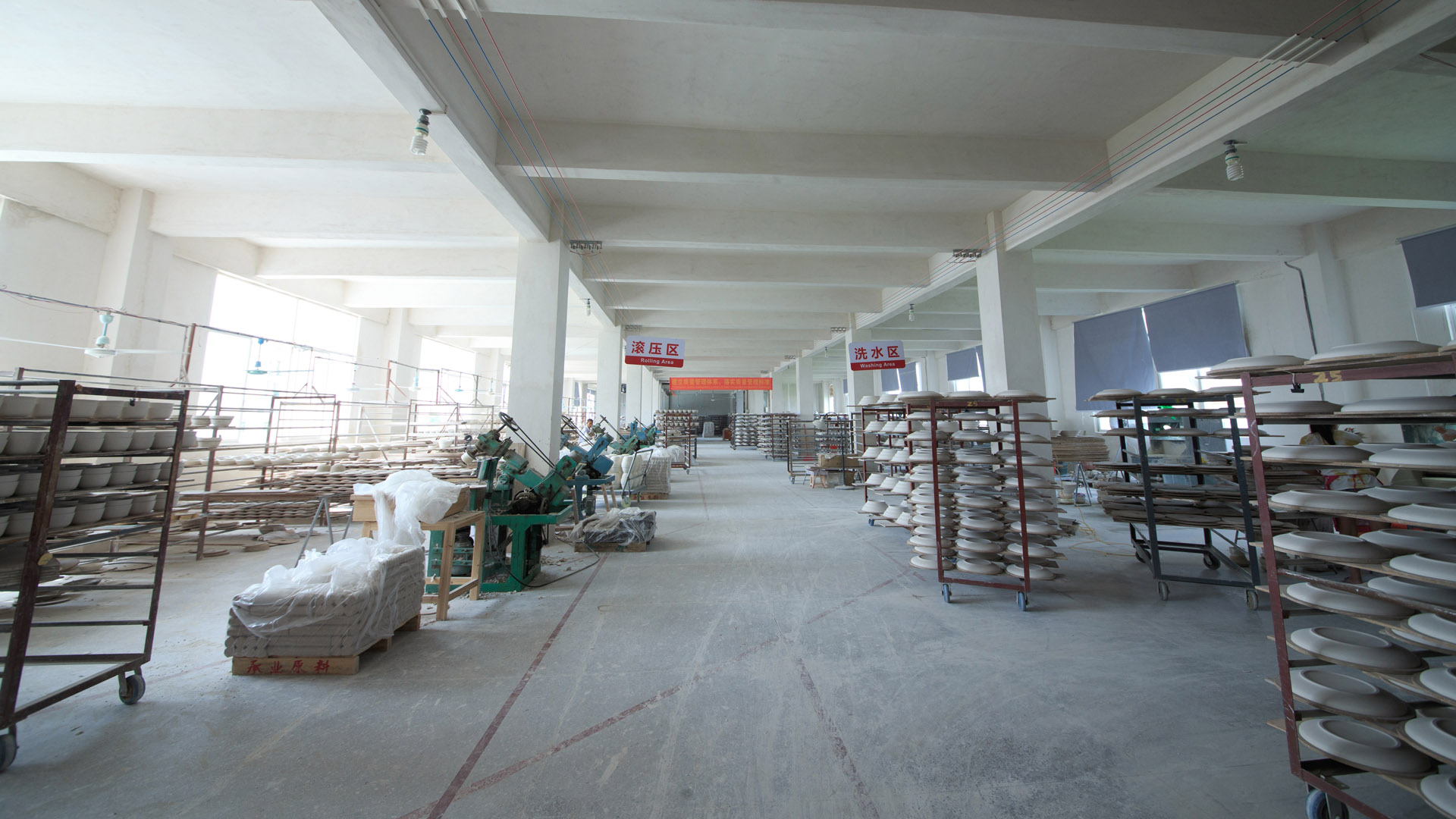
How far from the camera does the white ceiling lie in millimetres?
3812

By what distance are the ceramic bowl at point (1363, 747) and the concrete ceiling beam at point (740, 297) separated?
396 inches

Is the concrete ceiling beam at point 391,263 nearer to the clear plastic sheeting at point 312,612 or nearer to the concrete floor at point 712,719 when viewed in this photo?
the concrete floor at point 712,719

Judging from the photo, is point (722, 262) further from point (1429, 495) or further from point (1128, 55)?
point (1429, 495)

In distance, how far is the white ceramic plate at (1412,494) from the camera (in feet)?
6.07

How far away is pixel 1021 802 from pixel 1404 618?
161 cm

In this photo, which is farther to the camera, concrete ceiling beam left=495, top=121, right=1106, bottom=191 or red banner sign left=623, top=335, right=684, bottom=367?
red banner sign left=623, top=335, right=684, bottom=367

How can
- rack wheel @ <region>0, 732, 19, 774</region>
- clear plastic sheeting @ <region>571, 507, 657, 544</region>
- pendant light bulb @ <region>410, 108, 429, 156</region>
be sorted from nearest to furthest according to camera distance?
rack wheel @ <region>0, 732, 19, 774</region>, pendant light bulb @ <region>410, 108, 429, 156</region>, clear plastic sheeting @ <region>571, 507, 657, 544</region>

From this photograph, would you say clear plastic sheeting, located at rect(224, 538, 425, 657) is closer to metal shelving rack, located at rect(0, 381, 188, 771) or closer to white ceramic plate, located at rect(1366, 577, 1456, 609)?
metal shelving rack, located at rect(0, 381, 188, 771)

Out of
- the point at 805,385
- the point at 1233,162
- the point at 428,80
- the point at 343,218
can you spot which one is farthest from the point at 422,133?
the point at 805,385

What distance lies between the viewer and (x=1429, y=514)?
1716 mm

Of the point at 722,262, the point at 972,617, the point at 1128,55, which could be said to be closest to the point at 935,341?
the point at 722,262

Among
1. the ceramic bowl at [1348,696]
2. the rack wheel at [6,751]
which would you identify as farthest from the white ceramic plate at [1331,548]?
the rack wheel at [6,751]

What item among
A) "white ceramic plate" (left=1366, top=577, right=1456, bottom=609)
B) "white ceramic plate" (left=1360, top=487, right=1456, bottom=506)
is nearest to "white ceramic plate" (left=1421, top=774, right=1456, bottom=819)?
"white ceramic plate" (left=1366, top=577, right=1456, bottom=609)

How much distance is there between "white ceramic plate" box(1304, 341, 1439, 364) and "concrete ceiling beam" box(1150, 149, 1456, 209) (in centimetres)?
514
